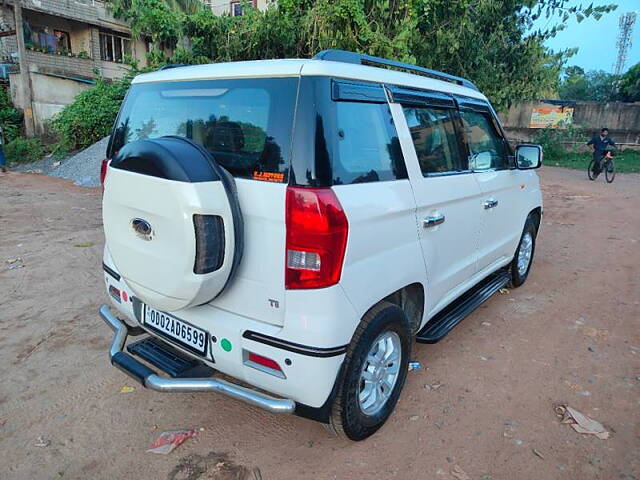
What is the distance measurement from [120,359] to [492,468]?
200 centimetres

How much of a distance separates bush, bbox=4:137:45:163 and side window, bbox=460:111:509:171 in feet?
47.6

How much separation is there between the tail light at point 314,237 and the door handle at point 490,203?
184 cm

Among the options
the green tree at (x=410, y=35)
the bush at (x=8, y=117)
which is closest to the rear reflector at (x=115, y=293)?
the green tree at (x=410, y=35)

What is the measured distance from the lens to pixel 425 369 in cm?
321

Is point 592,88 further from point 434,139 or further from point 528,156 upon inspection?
point 434,139

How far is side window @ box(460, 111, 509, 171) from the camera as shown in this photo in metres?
3.35

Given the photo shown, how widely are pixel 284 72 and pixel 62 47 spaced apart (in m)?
27.2

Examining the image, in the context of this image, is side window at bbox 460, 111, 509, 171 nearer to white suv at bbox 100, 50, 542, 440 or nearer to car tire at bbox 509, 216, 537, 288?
white suv at bbox 100, 50, 542, 440

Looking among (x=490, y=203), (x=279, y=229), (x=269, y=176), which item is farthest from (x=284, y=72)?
(x=490, y=203)

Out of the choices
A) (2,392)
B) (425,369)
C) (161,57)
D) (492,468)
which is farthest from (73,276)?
(161,57)

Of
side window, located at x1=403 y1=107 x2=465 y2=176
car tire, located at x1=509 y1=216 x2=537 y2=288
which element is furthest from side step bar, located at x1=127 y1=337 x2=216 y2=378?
car tire, located at x1=509 y1=216 x2=537 y2=288

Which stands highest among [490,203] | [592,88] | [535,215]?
[592,88]

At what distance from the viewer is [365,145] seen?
224 cm

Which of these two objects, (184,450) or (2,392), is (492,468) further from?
A: (2,392)
